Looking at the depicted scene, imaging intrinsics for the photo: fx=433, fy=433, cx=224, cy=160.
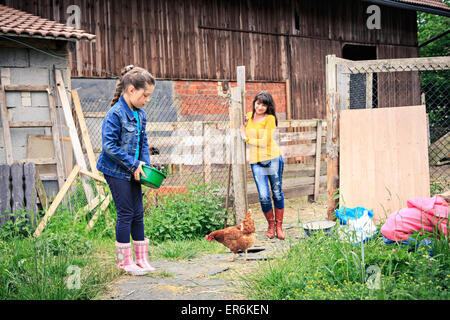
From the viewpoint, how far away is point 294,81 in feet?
45.1

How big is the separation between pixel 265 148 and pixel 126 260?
2.39 metres

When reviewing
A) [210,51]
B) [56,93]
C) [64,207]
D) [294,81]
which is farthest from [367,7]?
[64,207]

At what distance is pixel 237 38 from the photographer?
12555mm

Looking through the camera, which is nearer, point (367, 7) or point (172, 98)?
point (172, 98)

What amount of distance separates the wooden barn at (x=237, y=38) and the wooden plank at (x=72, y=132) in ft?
8.78

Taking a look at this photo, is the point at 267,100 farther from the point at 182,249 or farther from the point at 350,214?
the point at 182,249

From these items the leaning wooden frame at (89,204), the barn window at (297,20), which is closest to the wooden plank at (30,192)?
the leaning wooden frame at (89,204)

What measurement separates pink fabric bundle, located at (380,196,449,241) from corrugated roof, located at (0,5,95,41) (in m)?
6.08

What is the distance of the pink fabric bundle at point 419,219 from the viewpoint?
11.9 ft

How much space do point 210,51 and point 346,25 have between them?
5735 millimetres

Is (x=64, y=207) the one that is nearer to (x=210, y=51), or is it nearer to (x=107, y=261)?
(x=107, y=261)

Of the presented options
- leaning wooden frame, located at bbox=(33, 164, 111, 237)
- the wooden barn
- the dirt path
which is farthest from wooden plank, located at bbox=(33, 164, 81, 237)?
the wooden barn

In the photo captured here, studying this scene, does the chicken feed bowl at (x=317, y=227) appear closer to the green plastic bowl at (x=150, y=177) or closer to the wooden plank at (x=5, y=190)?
the green plastic bowl at (x=150, y=177)

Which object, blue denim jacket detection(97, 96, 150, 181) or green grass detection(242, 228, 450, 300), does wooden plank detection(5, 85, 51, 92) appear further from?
green grass detection(242, 228, 450, 300)
